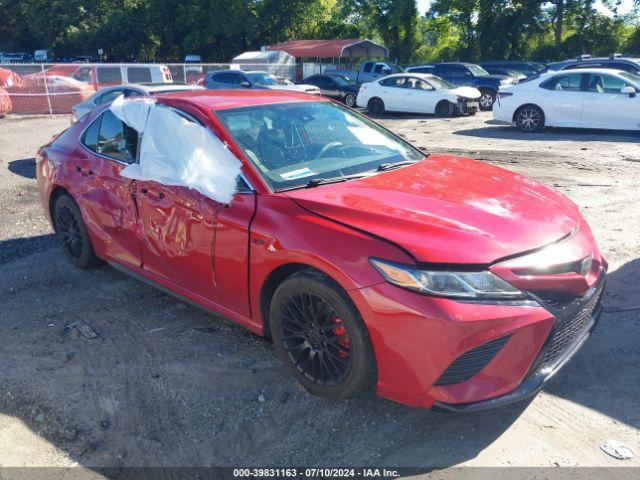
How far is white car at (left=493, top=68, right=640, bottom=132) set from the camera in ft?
41.4

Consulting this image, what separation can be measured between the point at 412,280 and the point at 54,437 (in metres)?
2.09

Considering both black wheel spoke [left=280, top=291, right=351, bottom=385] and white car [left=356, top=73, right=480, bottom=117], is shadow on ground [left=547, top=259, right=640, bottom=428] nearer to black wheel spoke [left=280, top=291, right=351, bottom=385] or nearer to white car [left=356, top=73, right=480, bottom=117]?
black wheel spoke [left=280, top=291, right=351, bottom=385]

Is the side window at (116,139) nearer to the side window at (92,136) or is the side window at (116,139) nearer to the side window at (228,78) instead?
the side window at (92,136)

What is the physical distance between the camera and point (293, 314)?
323cm

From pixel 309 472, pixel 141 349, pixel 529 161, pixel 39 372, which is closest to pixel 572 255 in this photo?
pixel 309 472

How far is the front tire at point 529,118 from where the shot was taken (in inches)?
542

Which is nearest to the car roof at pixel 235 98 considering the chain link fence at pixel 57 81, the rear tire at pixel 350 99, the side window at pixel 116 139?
the side window at pixel 116 139

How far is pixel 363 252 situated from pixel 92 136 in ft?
10.2

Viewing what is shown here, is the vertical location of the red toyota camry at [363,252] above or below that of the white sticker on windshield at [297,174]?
below

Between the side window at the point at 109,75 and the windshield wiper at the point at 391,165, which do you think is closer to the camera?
the windshield wiper at the point at 391,165

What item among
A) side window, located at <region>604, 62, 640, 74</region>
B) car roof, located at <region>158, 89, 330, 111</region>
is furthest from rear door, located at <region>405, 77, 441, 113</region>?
car roof, located at <region>158, 89, 330, 111</region>

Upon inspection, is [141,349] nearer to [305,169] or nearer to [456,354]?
[305,169]

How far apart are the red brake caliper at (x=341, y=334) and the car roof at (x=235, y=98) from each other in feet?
5.91

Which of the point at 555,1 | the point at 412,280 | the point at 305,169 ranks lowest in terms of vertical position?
the point at 412,280
